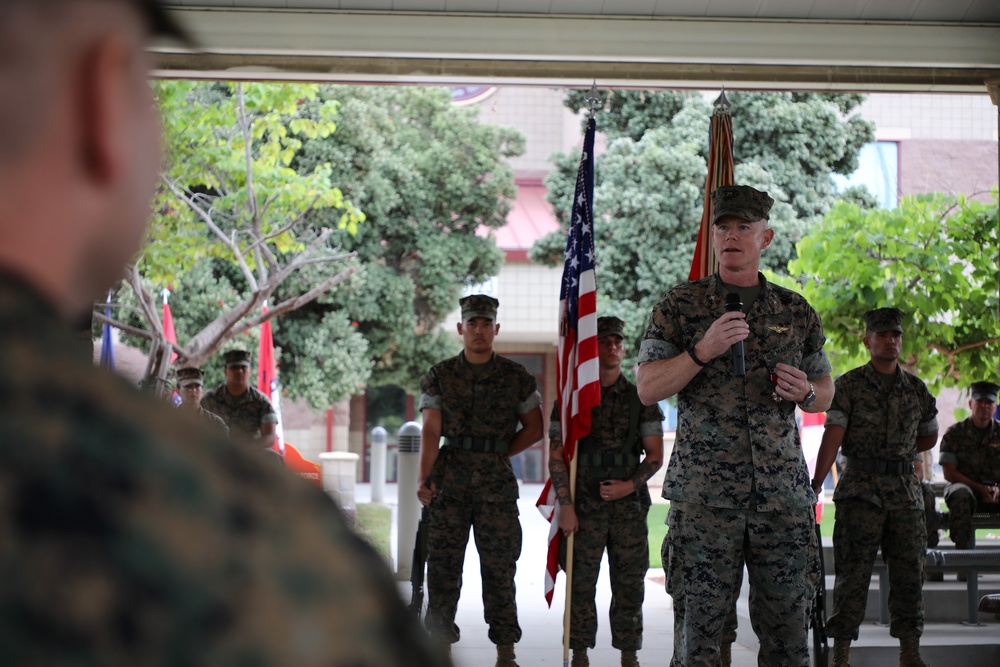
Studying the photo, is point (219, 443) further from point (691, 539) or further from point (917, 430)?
point (917, 430)

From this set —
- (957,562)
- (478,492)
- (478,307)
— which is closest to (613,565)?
(478,492)

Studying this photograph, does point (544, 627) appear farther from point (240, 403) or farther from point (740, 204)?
point (740, 204)

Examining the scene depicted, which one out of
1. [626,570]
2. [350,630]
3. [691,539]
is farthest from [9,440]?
[626,570]

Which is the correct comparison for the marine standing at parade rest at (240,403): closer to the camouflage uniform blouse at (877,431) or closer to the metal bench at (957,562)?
the camouflage uniform blouse at (877,431)

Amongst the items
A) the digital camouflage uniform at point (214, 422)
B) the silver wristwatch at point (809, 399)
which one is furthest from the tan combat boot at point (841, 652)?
the digital camouflage uniform at point (214, 422)

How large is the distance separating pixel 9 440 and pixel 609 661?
6.79 meters

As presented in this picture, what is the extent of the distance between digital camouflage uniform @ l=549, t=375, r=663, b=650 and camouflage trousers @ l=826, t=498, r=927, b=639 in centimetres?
111

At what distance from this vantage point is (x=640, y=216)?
18.8 m

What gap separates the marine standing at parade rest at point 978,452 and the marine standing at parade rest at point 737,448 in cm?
565

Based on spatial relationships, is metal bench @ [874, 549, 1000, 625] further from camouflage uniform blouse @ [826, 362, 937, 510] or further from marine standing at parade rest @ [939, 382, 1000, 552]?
marine standing at parade rest @ [939, 382, 1000, 552]

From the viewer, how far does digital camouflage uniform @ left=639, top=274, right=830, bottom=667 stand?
402 cm

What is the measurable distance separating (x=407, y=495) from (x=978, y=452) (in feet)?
16.4

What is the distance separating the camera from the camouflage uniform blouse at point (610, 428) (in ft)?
20.7

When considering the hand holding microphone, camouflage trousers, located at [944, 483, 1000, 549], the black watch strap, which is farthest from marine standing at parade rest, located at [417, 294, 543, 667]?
camouflage trousers, located at [944, 483, 1000, 549]
